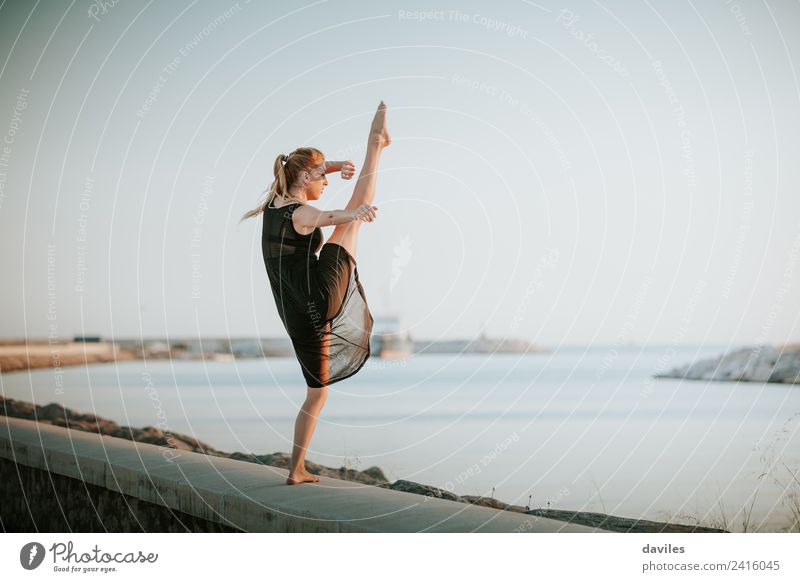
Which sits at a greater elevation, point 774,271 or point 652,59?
point 652,59

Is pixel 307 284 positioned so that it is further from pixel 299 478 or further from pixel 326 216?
pixel 299 478

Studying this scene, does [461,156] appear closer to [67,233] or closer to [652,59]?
[652,59]

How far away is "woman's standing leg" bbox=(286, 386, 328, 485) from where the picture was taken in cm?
438

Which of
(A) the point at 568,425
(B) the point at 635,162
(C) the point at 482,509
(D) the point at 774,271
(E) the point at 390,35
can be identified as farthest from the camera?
(A) the point at 568,425

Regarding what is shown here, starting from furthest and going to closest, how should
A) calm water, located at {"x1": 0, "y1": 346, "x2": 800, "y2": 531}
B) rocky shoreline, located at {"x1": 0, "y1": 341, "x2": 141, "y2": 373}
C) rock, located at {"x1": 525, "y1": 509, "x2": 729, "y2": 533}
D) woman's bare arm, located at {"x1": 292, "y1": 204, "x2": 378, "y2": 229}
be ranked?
1. rocky shoreline, located at {"x1": 0, "y1": 341, "x2": 141, "y2": 373}
2. calm water, located at {"x1": 0, "y1": 346, "x2": 800, "y2": 531}
3. rock, located at {"x1": 525, "y1": 509, "x2": 729, "y2": 533}
4. woman's bare arm, located at {"x1": 292, "y1": 204, "x2": 378, "y2": 229}

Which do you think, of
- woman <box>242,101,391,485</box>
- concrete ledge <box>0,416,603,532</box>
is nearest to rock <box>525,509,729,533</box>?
concrete ledge <box>0,416,603,532</box>

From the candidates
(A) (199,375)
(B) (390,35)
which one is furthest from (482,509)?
(A) (199,375)

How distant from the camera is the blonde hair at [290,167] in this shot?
451 cm

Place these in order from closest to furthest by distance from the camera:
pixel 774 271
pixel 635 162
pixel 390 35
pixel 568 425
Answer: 1. pixel 390 35
2. pixel 774 271
3. pixel 635 162
4. pixel 568 425

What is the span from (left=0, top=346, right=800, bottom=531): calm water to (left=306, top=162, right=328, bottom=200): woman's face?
2418 millimetres

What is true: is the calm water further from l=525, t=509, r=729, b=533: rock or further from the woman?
the woman

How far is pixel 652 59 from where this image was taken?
22.2 ft
